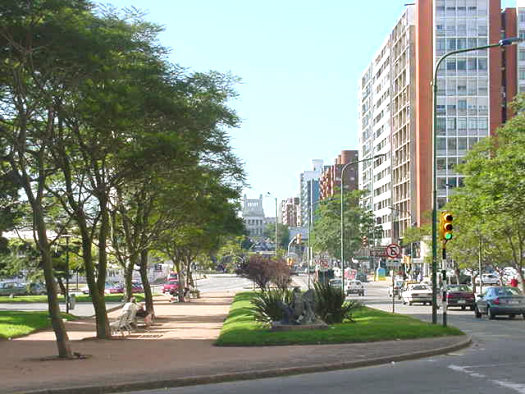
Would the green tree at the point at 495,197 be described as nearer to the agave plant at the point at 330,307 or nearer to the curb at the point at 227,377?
the agave plant at the point at 330,307

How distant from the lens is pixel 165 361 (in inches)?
750

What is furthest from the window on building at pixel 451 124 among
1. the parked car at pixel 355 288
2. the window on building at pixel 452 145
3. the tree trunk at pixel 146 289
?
the tree trunk at pixel 146 289

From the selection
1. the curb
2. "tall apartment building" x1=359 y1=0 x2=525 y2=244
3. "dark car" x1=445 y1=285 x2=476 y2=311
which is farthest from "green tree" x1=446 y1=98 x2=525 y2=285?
"tall apartment building" x1=359 y1=0 x2=525 y2=244

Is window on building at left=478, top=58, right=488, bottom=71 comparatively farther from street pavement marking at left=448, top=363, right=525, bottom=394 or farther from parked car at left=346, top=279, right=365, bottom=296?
street pavement marking at left=448, top=363, right=525, bottom=394

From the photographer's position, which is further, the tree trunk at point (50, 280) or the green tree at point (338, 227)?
the green tree at point (338, 227)

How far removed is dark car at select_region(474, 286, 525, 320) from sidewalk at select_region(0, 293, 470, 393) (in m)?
15.1

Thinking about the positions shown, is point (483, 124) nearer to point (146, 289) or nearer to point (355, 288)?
point (355, 288)

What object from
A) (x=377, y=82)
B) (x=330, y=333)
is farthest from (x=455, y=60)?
(x=330, y=333)

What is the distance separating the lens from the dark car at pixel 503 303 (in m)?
37.0

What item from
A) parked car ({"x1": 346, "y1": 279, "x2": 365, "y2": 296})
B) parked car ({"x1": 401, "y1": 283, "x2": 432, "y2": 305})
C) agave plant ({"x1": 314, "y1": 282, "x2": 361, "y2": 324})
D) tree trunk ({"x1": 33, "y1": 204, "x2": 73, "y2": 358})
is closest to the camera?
tree trunk ({"x1": 33, "y1": 204, "x2": 73, "y2": 358})

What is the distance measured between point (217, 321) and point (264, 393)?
24215mm

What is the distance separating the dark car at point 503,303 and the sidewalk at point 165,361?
15119mm

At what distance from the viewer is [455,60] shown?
10556cm

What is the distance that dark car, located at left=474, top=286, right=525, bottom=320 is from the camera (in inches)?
1457
